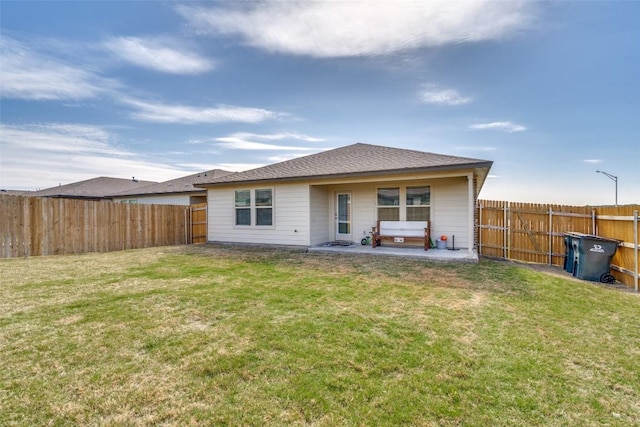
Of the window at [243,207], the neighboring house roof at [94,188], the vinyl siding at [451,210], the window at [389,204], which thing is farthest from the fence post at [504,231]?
the neighboring house roof at [94,188]

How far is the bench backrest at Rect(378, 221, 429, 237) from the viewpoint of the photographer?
10116 mm

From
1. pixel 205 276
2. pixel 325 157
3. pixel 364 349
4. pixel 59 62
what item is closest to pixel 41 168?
pixel 59 62

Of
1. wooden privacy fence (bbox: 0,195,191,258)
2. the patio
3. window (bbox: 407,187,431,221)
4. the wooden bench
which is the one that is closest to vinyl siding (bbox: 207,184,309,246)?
the patio

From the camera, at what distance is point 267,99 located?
1200cm

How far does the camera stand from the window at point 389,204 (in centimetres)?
1075

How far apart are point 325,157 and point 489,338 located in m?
10.5

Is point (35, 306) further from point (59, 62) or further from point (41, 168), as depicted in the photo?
point (41, 168)

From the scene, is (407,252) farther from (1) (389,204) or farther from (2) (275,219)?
(2) (275,219)

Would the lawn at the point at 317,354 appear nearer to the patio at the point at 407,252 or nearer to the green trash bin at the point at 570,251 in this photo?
the green trash bin at the point at 570,251

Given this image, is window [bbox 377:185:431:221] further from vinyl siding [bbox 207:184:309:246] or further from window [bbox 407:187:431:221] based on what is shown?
vinyl siding [bbox 207:184:309:246]

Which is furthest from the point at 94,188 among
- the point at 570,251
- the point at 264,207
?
the point at 570,251

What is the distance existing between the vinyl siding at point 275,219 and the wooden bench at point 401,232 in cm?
246

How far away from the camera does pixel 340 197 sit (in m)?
11.8

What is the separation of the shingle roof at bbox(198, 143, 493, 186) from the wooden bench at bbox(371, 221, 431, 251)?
206 centimetres
